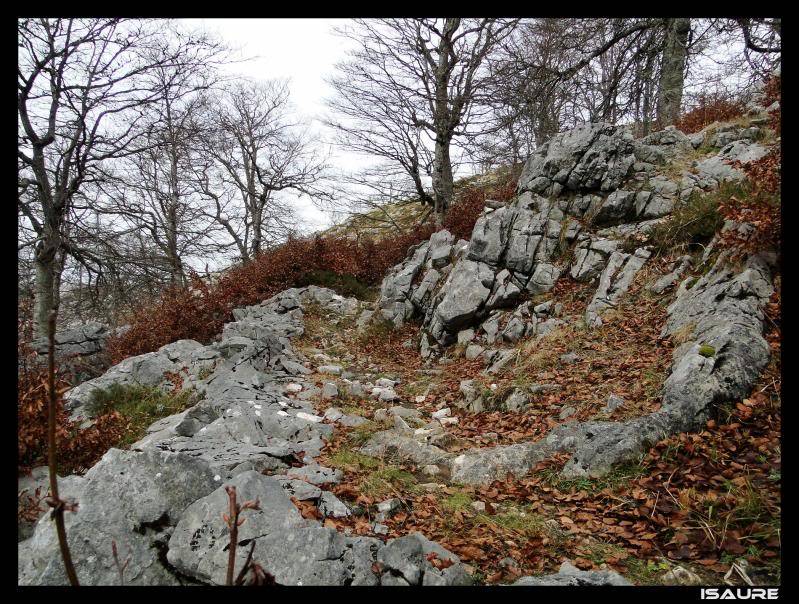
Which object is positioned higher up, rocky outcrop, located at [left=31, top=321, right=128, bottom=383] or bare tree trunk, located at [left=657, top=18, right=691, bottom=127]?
bare tree trunk, located at [left=657, top=18, right=691, bottom=127]

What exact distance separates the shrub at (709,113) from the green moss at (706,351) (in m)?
10.3

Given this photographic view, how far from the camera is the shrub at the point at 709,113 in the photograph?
11.2 meters

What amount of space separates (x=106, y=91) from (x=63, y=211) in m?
2.38

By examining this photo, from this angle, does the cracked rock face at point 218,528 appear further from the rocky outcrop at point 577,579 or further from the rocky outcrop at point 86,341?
the rocky outcrop at point 86,341

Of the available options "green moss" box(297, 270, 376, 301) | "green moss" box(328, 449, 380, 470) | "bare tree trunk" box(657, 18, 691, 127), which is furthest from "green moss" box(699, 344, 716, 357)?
"green moss" box(297, 270, 376, 301)

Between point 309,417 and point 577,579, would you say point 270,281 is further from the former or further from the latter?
point 577,579

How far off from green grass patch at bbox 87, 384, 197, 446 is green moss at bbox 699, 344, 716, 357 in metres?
7.19

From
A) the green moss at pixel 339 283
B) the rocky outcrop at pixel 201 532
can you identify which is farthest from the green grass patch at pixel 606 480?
the green moss at pixel 339 283

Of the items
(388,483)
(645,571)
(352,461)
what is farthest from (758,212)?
(352,461)

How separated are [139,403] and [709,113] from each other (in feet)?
54.8

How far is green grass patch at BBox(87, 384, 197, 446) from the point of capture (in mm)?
5738

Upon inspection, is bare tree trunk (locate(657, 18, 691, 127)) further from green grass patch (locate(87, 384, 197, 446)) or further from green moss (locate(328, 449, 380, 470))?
green grass patch (locate(87, 384, 197, 446))

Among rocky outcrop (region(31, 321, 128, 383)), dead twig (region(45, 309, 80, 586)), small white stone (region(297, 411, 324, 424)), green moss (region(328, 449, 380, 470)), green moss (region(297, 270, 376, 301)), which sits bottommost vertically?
green moss (region(328, 449, 380, 470))
